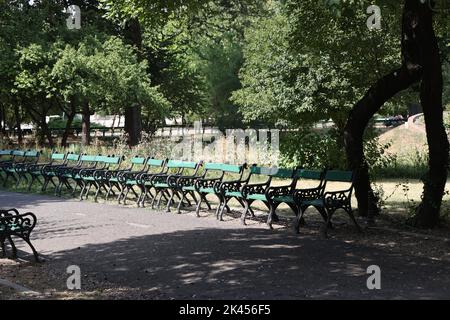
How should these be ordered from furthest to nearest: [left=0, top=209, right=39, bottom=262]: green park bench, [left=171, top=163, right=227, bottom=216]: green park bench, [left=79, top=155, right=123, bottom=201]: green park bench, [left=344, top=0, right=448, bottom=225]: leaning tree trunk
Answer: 1. [left=79, top=155, right=123, bottom=201]: green park bench
2. [left=171, top=163, right=227, bottom=216]: green park bench
3. [left=344, top=0, right=448, bottom=225]: leaning tree trunk
4. [left=0, top=209, right=39, bottom=262]: green park bench

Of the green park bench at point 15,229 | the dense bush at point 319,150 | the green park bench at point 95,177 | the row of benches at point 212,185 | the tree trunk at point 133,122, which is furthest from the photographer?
the tree trunk at point 133,122

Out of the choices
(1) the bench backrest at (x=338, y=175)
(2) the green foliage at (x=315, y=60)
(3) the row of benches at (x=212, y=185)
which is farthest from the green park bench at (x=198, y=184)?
(2) the green foliage at (x=315, y=60)

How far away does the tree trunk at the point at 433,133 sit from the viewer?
9711mm

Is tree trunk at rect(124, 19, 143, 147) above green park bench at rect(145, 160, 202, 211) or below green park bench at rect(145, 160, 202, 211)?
above

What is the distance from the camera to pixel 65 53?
24.1m

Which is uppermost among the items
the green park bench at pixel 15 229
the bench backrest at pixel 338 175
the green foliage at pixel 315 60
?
the green foliage at pixel 315 60

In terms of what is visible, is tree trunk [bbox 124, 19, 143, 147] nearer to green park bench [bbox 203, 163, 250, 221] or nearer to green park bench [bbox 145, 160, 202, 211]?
green park bench [bbox 145, 160, 202, 211]

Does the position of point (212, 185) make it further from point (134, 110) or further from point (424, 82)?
point (134, 110)

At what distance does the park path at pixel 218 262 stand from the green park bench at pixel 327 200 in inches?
15.6

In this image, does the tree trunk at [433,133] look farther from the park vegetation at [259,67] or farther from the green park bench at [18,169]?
the green park bench at [18,169]

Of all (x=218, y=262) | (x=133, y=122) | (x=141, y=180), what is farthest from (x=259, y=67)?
(x=218, y=262)

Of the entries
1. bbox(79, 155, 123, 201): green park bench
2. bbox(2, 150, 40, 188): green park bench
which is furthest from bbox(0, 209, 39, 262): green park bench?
bbox(2, 150, 40, 188): green park bench

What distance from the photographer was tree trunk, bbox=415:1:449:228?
9.71m

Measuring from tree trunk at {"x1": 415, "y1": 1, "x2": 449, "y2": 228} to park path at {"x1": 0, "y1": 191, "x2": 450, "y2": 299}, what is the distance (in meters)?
1.92
